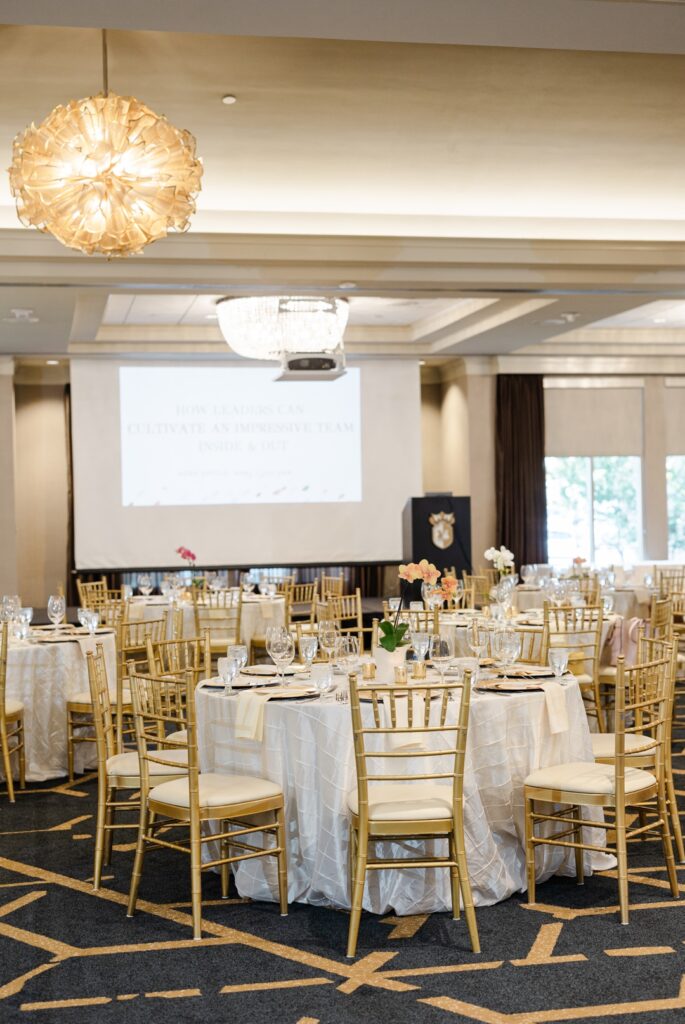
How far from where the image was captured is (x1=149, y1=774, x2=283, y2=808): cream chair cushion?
14.6 feet

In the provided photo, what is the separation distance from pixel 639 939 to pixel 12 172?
4248mm

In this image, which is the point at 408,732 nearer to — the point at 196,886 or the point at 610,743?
the point at 196,886

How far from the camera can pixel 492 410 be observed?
49.7 ft

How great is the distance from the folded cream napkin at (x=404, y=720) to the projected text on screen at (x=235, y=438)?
963 centimetres

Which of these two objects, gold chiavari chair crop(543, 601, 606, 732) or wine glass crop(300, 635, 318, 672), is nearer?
wine glass crop(300, 635, 318, 672)

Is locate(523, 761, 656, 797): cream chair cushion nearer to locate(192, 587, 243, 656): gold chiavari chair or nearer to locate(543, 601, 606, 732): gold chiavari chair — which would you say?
locate(543, 601, 606, 732): gold chiavari chair

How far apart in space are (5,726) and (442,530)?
24.9 ft

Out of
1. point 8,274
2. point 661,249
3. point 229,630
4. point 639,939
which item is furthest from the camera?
point 229,630

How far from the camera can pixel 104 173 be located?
5.14 m

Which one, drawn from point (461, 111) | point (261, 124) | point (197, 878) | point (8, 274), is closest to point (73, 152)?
point (261, 124)

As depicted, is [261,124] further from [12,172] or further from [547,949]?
[547,949]

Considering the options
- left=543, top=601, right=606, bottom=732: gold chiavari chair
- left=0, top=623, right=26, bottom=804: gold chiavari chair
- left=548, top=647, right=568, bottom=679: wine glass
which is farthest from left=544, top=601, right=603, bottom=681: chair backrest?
left=0, top=623, right=26, bottom=804: gold chiavari chair

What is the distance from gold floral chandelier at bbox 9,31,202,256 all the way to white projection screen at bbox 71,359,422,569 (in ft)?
29.0

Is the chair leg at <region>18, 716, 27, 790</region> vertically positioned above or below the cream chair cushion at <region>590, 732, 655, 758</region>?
below
